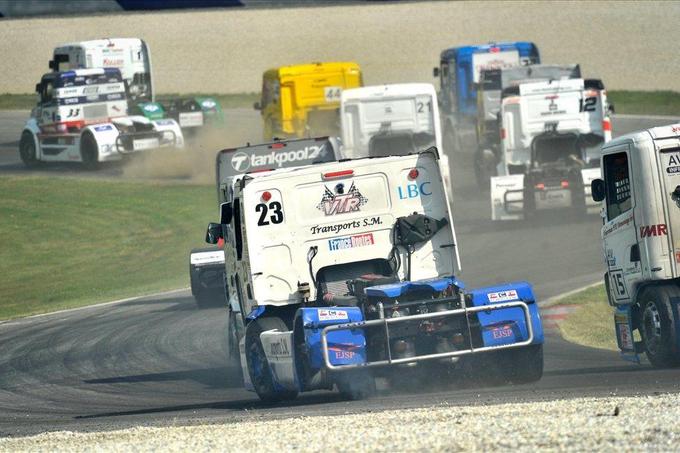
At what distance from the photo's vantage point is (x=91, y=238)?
3172 cm

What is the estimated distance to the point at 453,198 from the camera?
33469mm

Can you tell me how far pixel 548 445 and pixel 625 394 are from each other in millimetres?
2917

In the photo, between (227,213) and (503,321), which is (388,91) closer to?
(227,213)

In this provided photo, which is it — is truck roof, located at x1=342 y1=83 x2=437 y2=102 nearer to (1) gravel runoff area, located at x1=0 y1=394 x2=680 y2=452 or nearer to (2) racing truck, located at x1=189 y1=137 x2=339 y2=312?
(2) racing truck, located at x1=189 y1=137 x2=339 y2=312

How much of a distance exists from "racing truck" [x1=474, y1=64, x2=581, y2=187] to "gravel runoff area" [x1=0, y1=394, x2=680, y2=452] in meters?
22.2

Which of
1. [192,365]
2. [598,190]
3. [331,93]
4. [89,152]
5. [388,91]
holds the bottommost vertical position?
[192,365]

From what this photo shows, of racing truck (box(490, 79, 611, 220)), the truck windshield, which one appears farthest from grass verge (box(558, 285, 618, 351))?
the truck windshield

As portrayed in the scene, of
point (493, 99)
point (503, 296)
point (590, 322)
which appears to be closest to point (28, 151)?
point (493, 99)

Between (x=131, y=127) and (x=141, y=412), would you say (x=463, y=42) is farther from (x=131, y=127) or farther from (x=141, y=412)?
(x=141, y=412)

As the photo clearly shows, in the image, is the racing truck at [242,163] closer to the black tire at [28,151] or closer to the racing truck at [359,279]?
the racing truck at [359,279]

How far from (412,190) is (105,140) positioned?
84.4 ft

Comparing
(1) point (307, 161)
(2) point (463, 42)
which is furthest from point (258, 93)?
(1) point (307, 161)

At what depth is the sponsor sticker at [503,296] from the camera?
12.9 meters

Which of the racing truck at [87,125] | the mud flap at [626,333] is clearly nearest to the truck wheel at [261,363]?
the mud flap at [626,333]
